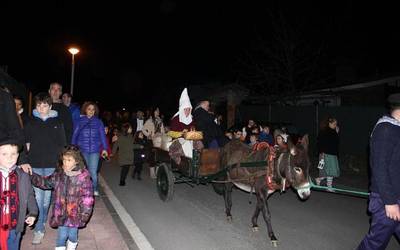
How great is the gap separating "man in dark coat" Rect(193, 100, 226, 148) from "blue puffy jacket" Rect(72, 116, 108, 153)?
1.92 metres

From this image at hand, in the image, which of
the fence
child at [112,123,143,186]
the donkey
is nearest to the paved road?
the donkey

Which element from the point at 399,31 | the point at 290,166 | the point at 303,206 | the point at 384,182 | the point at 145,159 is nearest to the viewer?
the point at 384,182

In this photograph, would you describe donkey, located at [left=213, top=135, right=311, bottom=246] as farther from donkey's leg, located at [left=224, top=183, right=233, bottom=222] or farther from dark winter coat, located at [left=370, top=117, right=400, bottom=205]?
dark winter coat, located at [left=370, top=117, right=400, bottom=205]

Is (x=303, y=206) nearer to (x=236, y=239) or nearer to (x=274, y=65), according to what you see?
(x=236, y=239)

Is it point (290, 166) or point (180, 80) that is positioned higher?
point (180, 80)

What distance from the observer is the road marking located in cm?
572

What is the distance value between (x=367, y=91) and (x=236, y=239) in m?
20.9

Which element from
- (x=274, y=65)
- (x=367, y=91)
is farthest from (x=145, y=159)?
(x=367, y=91)

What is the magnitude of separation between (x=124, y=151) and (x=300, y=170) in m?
6.24

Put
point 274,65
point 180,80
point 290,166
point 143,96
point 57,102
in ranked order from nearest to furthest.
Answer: point 290,166, point 57,102, point 274,65, point 180,80, point 143,96

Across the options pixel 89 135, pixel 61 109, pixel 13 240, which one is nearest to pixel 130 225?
pixel 89 135

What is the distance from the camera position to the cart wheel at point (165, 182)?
319 inches

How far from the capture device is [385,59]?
115 feet

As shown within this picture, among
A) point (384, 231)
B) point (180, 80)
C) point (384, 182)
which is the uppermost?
point (180, 80)
